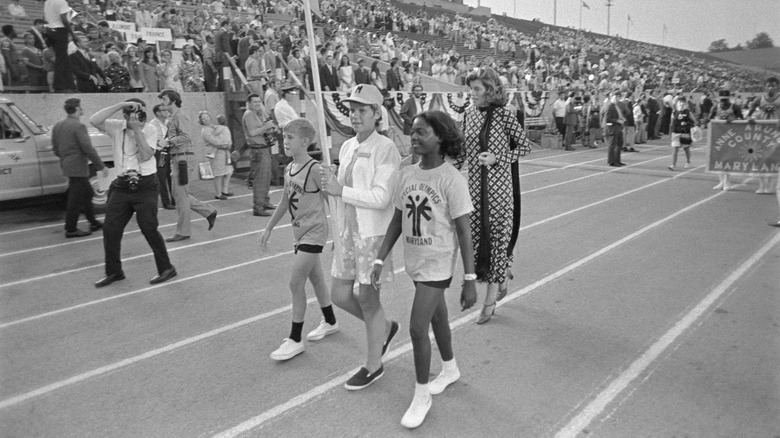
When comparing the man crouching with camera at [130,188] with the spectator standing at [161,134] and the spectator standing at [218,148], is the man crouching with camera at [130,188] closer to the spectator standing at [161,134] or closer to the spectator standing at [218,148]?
A: the spectator standing at [161,134]

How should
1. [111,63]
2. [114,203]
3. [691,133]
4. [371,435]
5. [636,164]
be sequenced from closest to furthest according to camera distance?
[371,435] → [114,203] → [111,63] → [691,133] → [636,164]

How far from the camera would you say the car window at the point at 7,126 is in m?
9.72

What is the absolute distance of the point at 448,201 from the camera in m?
3.41

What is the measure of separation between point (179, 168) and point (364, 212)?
559 cm

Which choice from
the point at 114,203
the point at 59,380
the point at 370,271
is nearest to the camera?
the point at 370,271

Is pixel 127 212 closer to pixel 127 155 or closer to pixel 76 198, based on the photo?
pixel 127 155

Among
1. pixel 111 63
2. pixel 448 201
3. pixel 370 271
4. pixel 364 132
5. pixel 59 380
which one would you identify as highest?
pixel 111 63

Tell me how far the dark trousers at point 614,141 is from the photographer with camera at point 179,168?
37.9 feet

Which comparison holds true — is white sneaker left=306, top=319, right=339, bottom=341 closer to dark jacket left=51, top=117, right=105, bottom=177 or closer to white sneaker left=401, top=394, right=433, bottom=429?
white sneaker left=401, top=394, right=433, bottom=429

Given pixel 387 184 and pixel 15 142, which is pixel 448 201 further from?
pixel 15 142

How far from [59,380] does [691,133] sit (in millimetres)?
15088

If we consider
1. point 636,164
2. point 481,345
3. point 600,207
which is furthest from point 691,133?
point 481,345

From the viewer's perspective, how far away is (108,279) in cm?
651

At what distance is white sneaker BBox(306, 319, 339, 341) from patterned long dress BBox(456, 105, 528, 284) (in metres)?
1.37
